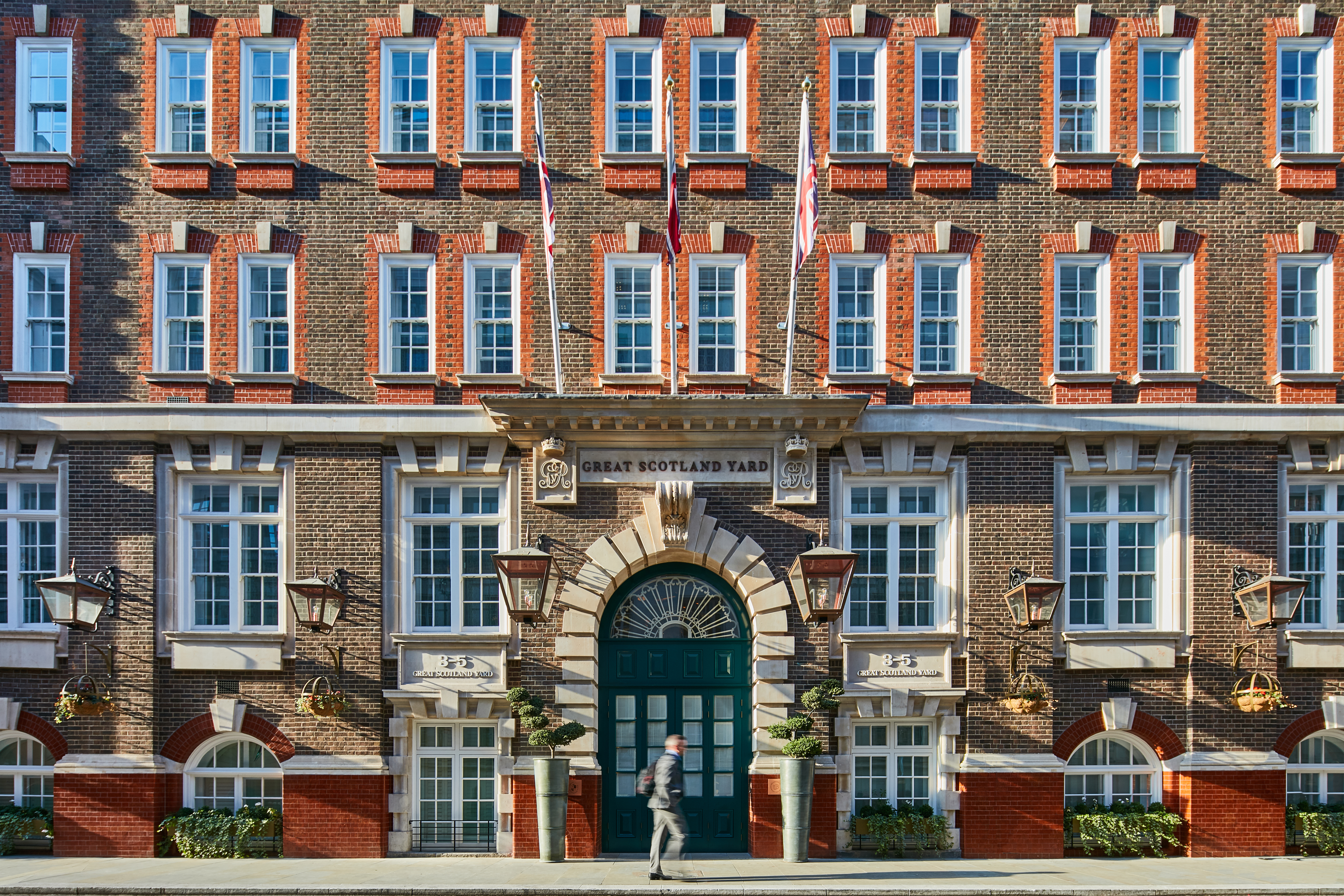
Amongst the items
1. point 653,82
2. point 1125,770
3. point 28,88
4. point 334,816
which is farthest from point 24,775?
point 1125,770

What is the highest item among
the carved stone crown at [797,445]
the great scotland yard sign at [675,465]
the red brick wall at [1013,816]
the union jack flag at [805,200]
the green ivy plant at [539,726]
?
the union jack flag at [805,200]

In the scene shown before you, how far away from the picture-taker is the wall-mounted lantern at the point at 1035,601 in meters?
14.7

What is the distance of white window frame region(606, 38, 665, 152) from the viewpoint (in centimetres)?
1598

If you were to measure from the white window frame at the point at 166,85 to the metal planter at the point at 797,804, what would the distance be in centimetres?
1171

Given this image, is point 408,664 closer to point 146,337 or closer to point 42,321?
point 146,337

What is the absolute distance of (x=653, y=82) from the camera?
16047mm

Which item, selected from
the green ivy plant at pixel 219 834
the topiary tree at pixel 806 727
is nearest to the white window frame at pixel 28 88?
the green ivy plant at pixel 219 834

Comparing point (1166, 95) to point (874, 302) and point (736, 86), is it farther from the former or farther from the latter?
point (736, 86)

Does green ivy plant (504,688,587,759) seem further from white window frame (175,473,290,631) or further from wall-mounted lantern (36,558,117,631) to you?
wall-mounted lantern (36,558,117,631)

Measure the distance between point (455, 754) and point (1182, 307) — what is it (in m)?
12.0

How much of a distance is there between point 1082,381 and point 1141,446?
1.25m

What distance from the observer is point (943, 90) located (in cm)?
1611

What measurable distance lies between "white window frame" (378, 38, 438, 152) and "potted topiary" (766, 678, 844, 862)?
30.5 ft

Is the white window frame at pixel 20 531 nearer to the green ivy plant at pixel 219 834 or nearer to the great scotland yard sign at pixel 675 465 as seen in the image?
the green ivy plant at pixel 219 834
